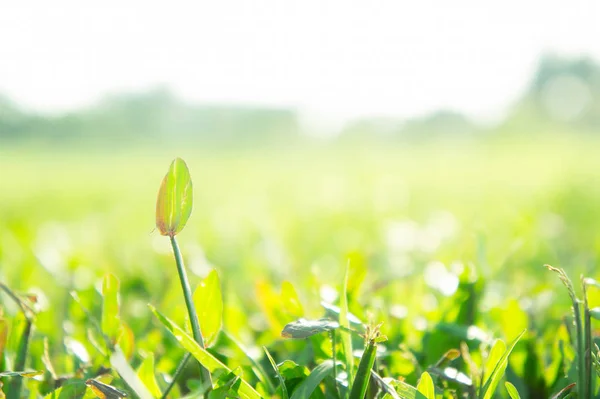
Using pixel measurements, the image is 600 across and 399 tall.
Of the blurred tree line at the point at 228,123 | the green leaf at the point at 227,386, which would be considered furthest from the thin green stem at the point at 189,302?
the blurred tree line at the point at 228,123

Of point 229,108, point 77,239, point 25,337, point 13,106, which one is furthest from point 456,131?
point 25,337

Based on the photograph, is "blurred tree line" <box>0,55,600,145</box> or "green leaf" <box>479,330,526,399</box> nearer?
"green leaf" <box>479,330,526,399</box>

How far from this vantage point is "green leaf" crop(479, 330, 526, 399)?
0.38 metres

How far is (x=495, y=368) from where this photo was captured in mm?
391

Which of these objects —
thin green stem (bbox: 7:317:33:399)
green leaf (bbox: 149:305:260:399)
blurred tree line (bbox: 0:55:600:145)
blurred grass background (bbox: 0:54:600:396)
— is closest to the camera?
green leaf (bbox: 149:305:260:399)

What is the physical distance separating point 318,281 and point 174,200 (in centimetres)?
27

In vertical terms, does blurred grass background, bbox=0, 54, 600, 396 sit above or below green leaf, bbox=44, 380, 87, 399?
below

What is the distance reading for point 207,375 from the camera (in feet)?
1.27

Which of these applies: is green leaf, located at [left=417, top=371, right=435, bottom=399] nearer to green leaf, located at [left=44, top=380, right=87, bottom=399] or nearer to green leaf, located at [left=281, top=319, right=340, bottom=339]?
green leaf, located at [left=281, top=319, right=340, bottom=339]

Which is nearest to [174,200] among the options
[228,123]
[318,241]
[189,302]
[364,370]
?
[189,302]

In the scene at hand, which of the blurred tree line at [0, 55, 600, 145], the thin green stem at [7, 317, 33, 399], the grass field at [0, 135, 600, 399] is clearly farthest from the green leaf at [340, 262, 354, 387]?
the blurred tree line at [0, 55, 600, 145]

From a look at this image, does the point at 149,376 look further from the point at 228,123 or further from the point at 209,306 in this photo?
the point at 228,123

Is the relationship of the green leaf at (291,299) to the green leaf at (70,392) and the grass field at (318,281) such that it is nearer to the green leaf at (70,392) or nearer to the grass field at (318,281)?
the grass field at (318,281)

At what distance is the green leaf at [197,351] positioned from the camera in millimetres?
348
